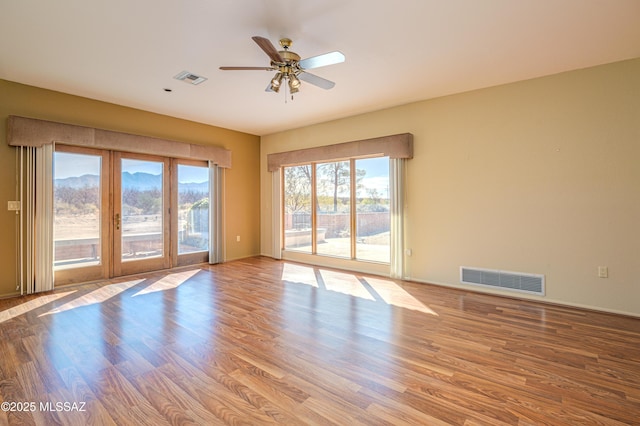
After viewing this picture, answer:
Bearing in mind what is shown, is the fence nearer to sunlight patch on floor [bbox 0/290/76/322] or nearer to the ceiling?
the ceiling

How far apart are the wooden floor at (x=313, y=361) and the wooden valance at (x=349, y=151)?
2375 mm

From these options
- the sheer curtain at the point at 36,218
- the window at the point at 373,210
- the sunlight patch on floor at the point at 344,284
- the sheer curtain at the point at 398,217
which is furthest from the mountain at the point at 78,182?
the sheer curtain at the point at 398,217

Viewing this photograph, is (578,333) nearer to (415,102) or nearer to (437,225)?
(437,225)

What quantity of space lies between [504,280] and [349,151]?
10.5ft

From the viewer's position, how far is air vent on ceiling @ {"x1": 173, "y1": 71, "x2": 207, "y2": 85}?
3904mm

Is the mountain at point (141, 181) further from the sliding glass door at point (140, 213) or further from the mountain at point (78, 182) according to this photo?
the mountain at point (78, 182)

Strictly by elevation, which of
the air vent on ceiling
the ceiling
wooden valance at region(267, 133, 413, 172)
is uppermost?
the air vent on ceiling

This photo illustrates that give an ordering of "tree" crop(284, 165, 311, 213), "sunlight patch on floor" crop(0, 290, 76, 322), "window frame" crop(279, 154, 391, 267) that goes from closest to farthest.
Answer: "sunlight patch on floor" crop(0, 290, 76, 322) < "window frame" crop(279, 154, 391, 267) < "tree" crop(284, 165, 311, 213)

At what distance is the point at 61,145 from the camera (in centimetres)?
467

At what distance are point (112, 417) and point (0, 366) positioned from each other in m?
1.37

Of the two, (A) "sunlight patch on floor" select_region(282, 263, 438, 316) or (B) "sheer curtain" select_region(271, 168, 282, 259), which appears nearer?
(A) "sunlight patch on floor" select_region(282, 263, 438, 316)

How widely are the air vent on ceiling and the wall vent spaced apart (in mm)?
4512

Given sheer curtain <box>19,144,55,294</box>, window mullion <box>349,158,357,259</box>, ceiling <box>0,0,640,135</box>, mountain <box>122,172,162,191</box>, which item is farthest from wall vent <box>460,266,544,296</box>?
sheer curtain <box>19,144,55,294</box>

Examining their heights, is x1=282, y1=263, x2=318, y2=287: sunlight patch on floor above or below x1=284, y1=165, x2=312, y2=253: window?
below
